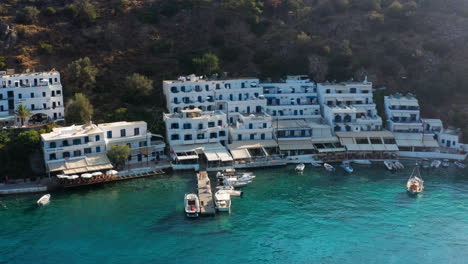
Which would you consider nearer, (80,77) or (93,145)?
(93,145)

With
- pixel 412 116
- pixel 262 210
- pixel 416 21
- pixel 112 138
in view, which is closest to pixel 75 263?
pixel 262 210

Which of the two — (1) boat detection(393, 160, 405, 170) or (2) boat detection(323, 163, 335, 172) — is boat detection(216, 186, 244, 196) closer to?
(2) boat detection(323, 163, 335, 172)

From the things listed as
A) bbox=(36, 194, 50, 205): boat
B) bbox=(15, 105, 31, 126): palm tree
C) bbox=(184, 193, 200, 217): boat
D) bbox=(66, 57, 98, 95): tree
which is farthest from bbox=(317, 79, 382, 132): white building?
bbox=(15, 105, 31, 126): palm tree

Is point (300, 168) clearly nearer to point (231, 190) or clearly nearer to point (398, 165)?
point (231, 190)

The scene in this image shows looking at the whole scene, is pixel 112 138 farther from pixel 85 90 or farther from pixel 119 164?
pixel 85 90

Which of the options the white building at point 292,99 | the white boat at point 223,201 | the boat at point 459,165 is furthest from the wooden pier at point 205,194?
the boat at point 459,165

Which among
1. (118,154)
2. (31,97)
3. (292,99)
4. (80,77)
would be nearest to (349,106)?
(292,99)
